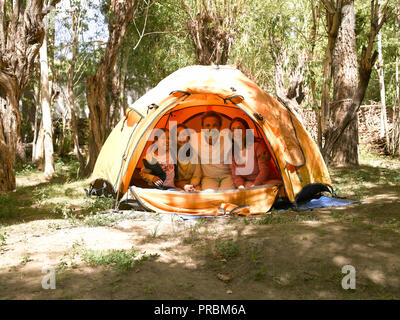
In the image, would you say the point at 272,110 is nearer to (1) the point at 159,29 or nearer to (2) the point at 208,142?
(2) the point at 208,142

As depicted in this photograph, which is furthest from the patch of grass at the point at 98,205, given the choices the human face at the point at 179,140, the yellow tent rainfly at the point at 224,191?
the human face at the point at 179,140

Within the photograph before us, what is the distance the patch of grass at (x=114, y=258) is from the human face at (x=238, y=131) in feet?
10.8

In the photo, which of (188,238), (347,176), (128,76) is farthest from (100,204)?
(128,76)

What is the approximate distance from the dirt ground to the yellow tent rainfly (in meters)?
0.30

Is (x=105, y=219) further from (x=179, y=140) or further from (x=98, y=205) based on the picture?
(x=179, y=140)

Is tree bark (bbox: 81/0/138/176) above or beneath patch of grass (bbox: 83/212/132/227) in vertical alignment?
above

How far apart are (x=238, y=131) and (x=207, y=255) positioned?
3.17 meters

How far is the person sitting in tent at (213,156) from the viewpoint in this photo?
583cm

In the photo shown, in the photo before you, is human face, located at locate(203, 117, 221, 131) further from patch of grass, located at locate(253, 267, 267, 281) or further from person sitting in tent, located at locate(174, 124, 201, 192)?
patch of grass, located at locate(253, 267, 267, 281)

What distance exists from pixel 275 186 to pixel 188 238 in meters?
1.74

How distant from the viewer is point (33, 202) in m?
6.07

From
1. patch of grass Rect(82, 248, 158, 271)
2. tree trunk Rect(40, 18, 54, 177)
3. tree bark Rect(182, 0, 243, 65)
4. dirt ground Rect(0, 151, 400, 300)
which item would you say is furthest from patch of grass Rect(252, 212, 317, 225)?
tree trunk Rect(40, 18, 54, 177)

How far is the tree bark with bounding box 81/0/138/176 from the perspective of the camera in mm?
8266

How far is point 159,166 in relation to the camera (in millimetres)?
5934
